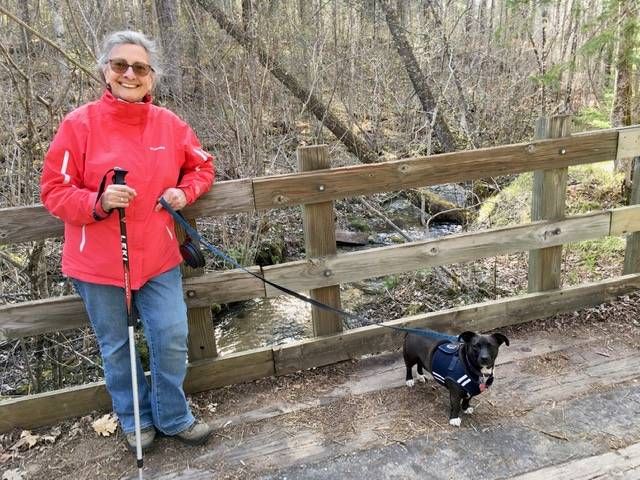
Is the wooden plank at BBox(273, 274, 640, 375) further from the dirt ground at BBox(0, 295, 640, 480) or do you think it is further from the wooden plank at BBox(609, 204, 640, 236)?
the wooden plank at BBox(609, 204, 640, 236)

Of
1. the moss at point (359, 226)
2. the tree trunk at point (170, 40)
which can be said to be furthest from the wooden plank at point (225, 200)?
the moss at point (359, 226)

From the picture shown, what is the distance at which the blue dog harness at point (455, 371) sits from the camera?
9.73 feet

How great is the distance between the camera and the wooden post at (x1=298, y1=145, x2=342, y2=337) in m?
3.38

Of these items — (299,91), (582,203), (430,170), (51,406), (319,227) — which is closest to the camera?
(51,406)

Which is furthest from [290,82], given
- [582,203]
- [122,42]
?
[122,42]

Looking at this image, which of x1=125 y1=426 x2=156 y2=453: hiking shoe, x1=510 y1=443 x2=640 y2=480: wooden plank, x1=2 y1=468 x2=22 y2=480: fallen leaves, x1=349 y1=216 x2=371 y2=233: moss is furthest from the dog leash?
x1=349 y1=216 x2=371 y2=233: moss

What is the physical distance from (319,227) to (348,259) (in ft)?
1.03

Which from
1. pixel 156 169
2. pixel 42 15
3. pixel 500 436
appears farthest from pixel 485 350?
pixel 42 15

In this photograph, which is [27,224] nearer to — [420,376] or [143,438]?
[143,438]

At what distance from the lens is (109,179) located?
2537 mm

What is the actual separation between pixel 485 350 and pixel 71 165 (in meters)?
2.42

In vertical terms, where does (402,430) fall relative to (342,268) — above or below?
below

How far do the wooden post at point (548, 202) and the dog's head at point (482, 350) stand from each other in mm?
1344

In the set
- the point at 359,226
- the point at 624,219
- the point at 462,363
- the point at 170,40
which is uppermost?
the point at 170,40
